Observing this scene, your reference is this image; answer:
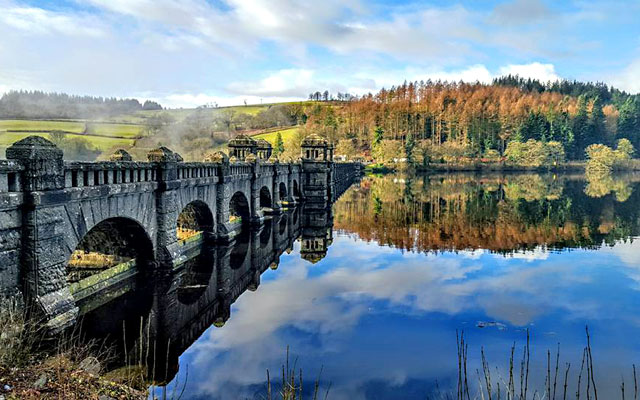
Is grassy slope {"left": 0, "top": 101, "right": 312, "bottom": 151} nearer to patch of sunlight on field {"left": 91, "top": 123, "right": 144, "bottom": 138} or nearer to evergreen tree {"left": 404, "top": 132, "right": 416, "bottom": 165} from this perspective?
patch of sunlight on field {"left": 91, "top": 123, "right": 144, "bottom": 138}

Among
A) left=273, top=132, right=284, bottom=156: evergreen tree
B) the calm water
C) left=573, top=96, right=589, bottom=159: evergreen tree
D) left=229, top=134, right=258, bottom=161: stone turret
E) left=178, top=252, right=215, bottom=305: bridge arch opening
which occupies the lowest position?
the calm water

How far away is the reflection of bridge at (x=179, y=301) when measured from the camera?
45.5ft

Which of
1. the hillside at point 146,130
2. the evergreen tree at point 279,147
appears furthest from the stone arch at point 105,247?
the evergreen tree at point 279,147

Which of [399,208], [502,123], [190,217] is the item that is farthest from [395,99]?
[190,217]

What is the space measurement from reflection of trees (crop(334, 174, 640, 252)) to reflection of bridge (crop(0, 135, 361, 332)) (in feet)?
39.2

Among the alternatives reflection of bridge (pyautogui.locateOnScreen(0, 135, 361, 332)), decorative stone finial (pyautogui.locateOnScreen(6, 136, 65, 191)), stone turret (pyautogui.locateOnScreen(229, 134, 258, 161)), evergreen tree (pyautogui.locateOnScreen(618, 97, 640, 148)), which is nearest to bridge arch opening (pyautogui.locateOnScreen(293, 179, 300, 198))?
stone turret (pyautogui.locateOnScreen(229, 134, 258, 161))

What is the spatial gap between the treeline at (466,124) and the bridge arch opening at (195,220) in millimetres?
91382

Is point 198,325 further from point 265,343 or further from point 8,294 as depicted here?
point 8,294

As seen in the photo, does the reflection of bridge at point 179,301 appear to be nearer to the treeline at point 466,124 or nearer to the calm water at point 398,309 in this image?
the calm water at point 398,309

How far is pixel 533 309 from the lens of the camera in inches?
717

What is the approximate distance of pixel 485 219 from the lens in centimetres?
4206

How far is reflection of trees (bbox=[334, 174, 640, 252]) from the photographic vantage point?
32594 millimetres

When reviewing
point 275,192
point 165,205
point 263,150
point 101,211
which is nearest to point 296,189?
point 263,150

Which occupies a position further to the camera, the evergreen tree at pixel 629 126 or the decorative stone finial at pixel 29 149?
the evergreen tree at pixel 629 126
